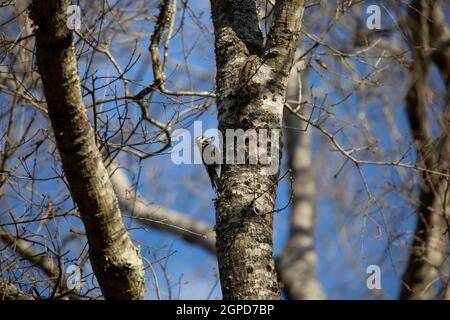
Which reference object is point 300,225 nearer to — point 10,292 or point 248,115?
point 10,292

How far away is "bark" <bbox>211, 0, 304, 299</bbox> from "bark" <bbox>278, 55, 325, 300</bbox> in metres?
3.05

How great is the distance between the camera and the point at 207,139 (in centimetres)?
333

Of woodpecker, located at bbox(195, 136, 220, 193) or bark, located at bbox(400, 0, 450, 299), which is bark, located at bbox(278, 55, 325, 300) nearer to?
bark, located at bbox(400, 0, 450, 299)

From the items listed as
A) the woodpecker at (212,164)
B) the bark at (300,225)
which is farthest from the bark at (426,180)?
the woodpecker at (212,164)

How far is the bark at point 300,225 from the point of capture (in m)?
7.04

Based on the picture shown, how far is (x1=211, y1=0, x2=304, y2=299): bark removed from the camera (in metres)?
2.60

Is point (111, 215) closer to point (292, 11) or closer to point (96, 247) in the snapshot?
point (96, 247)

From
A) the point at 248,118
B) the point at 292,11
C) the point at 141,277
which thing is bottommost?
the point at 141,277

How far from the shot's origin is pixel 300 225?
7812mm

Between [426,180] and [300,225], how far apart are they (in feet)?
8.15

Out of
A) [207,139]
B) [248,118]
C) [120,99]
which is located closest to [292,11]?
[248,118]

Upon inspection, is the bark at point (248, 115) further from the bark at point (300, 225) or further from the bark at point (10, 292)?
the bark at point (300, 225)

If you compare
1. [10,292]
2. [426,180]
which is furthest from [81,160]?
[426,180]
